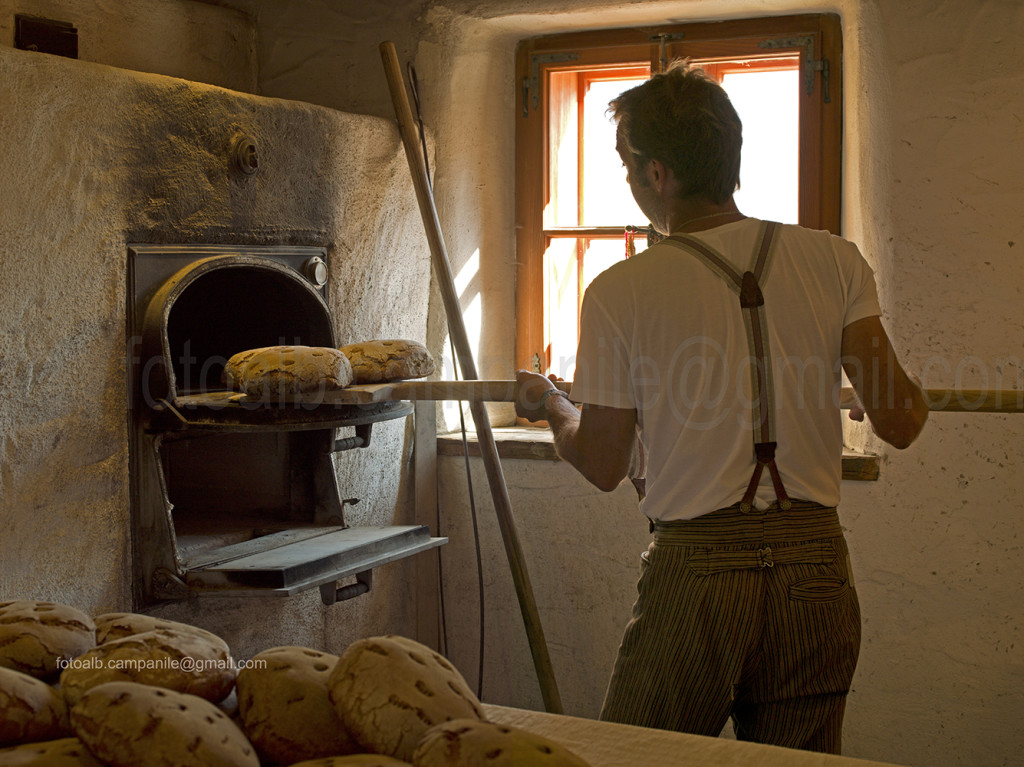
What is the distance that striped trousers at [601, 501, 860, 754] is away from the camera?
131 cm

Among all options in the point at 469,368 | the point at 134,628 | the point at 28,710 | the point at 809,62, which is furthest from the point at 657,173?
the point at 809,62

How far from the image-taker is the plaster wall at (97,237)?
1660 mm

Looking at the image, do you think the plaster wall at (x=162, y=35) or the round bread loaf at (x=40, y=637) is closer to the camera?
the round bread loaf at (x=40, y=637)

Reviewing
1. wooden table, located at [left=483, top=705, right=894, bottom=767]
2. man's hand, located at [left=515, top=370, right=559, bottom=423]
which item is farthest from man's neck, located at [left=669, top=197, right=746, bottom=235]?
wooden table, located at [left=483, top=705, right=894, bottom=767]

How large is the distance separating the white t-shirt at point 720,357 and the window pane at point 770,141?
1442 mm

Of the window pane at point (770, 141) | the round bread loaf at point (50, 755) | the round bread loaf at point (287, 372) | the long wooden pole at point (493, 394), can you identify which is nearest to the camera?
the round bread loaf at point (50, 755)

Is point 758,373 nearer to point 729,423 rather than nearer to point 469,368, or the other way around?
point 729,423

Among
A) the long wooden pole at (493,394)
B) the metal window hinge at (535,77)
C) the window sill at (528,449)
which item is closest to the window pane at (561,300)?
the window sill at (528,449)

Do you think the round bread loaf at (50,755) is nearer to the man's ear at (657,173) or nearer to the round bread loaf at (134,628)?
the round bread loaf at (134,628)

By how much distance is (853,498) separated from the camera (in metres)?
2.41

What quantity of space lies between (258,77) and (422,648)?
94.5 inches

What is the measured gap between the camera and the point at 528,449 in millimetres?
2691

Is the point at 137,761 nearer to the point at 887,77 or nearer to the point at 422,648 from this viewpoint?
the point at 422,648

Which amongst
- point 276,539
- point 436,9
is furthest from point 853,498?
point 436,9
